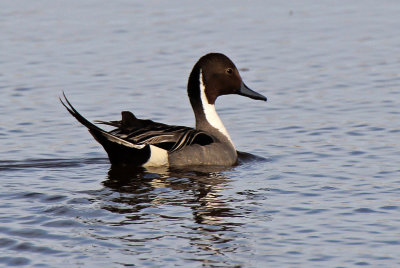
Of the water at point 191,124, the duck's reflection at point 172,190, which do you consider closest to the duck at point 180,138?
the duck's reflection at point 172,190

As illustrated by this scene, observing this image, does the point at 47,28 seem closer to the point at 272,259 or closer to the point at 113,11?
the point at 113,11

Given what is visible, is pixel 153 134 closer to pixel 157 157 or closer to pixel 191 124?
pixel 157 157

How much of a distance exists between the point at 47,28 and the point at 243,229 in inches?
406

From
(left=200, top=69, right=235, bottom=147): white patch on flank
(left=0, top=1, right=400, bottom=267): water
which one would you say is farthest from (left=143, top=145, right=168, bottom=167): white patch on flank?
(left=200, top=69, right=235, bottom=147): white patch on flank

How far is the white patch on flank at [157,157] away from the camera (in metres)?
10.8

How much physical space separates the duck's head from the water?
2.59ft

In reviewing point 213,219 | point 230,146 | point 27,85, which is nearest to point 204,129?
point 230,146

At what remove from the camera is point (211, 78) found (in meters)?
11.6

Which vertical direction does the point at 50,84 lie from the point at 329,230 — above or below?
above

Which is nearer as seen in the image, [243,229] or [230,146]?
[243,229]

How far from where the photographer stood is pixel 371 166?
34.2 ft

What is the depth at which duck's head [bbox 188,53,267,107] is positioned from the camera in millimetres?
11578

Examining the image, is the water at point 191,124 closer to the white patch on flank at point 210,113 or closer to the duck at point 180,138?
the duck at point 180,138

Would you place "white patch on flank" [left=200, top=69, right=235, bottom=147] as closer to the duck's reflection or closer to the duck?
the duck
